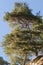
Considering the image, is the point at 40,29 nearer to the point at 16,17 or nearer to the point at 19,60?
the point at 16,17

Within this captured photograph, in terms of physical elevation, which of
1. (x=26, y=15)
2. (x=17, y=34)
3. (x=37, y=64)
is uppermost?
(x=26, y=15)

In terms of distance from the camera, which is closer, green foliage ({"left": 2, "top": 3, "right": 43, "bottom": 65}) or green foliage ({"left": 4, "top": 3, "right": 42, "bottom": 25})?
green foliage ({"left": 2, "top": 3, "right": 43, "bottom": 65})

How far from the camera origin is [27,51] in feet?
61.7

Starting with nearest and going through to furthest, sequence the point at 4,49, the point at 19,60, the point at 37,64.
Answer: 1. the point at 37,64
2. the point at 4,49
3. the point at 19,60

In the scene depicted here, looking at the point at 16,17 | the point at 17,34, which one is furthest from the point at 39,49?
the point at 16,17

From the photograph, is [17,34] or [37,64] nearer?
[37,64]

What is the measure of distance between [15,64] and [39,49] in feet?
15.8

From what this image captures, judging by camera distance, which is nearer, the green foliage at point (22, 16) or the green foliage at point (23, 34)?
the green foliage at point (23, 34)

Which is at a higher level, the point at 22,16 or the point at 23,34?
the point at 22,16

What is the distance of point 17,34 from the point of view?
62.6 feet

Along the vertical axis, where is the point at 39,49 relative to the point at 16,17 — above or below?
below

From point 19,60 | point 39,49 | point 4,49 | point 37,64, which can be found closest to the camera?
point 37,64

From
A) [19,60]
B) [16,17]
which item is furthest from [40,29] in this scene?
[19,60]

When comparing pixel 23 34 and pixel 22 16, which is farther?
pixel 22 16
